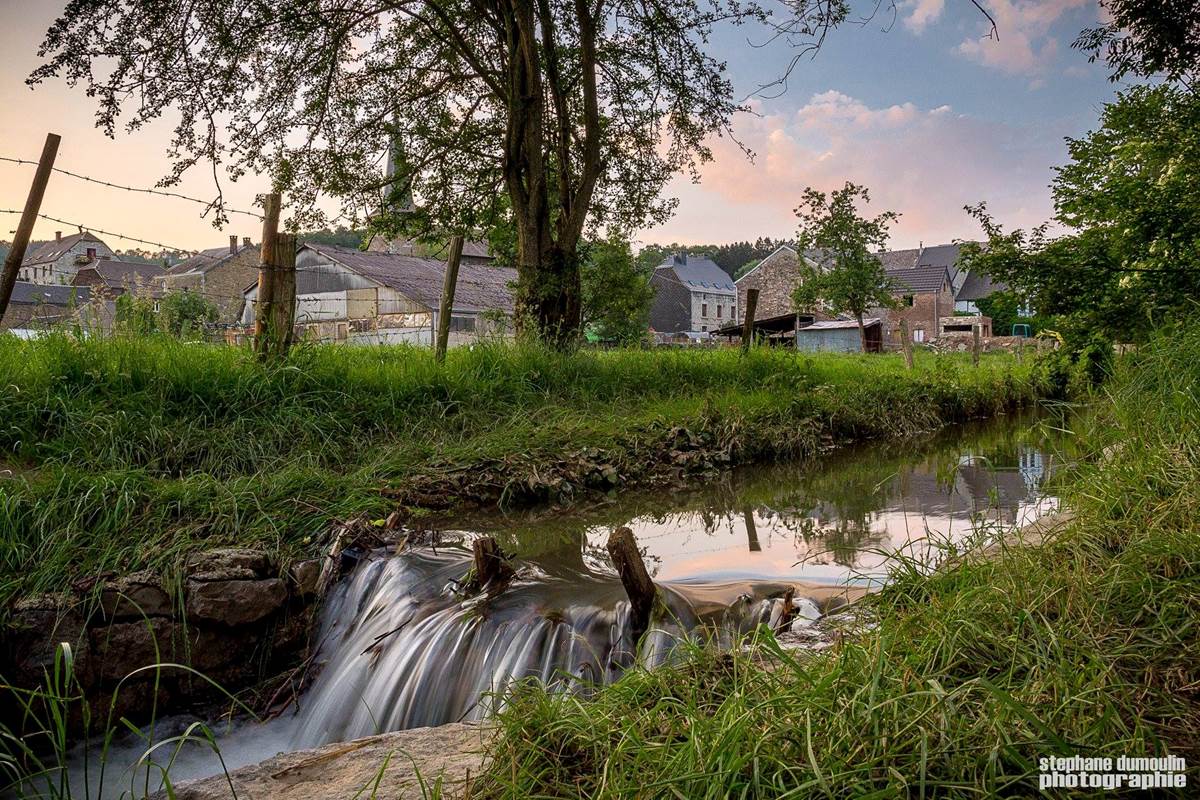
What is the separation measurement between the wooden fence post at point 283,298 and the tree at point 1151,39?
7853 millimetres

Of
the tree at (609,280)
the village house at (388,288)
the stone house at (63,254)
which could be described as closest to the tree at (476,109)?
the tree at (609,280)


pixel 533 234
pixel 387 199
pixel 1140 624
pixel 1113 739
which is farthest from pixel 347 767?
pixel 387 199

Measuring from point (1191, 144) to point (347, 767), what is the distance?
825 centimetres

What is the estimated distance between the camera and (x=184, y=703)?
4.17 meters

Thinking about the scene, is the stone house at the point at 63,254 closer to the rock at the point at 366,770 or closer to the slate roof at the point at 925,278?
the slate roof at the point at 925,278

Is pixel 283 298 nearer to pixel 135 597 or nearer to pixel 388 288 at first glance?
pixel 135 597

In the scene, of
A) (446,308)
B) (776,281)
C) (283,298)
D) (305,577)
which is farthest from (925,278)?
(305,577)

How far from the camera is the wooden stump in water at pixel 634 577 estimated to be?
11.5 feet

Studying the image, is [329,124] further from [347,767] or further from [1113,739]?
[1113,739]

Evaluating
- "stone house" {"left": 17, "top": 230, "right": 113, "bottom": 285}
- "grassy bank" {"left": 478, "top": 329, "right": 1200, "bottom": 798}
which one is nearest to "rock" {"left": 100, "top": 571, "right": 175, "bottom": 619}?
"grassy bank" {"left": 478, "top": 329, "right": 1200, "bottom": 798}

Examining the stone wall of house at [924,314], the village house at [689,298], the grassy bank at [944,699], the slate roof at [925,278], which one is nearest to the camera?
the grassy bank at [944,699]

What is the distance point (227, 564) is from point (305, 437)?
2302 mm

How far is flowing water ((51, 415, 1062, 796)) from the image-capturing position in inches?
143

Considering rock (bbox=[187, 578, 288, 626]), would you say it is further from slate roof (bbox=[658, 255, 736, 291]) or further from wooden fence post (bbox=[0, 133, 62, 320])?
slate roof (bbox=[658, 255, 736, 291])
